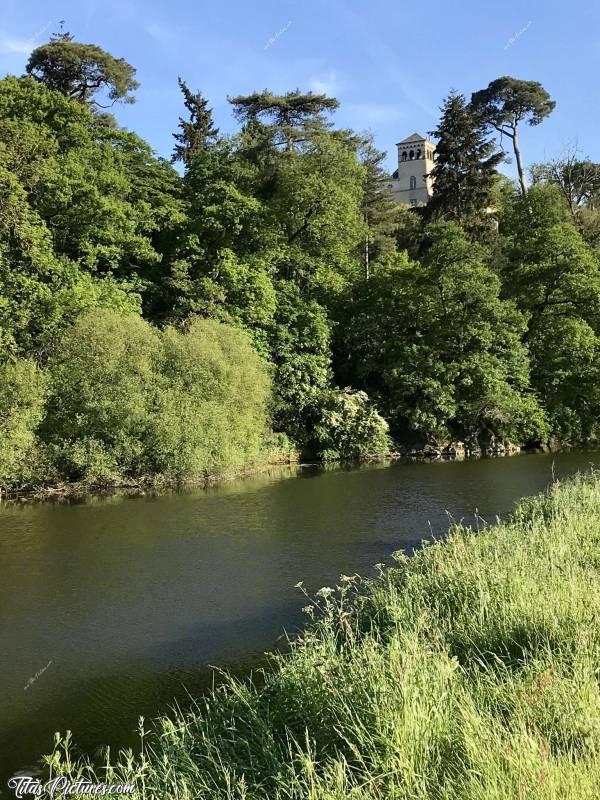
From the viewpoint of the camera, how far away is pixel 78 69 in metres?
37.3

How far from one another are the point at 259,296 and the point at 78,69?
17493 mm

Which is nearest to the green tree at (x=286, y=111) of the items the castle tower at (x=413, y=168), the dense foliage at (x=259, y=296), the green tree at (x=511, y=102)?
the dense foliage at (x=259, y=296)

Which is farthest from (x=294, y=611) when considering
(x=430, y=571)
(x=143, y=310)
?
(x=143, y=310)

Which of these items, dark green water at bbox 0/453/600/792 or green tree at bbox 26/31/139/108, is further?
green tree at bbox 26/31/139/108

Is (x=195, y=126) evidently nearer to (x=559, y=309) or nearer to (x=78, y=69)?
(x=78, y=69)

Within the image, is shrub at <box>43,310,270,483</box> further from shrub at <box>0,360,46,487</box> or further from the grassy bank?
the grassy bank

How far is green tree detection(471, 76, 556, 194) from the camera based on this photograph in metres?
45.3

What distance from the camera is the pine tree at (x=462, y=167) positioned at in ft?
144

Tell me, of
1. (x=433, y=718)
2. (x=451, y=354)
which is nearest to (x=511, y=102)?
(x=451, y=354)

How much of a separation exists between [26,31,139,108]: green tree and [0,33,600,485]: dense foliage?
11cm

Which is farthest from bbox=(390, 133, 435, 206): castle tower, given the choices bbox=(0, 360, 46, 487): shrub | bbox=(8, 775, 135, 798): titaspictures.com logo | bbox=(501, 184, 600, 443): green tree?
bbox=(8, 775, 135, 798): titaspictures.com logo

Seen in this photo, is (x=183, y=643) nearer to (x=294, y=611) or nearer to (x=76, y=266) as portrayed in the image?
(x=294, y=611)

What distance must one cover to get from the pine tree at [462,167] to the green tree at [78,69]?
20.8m

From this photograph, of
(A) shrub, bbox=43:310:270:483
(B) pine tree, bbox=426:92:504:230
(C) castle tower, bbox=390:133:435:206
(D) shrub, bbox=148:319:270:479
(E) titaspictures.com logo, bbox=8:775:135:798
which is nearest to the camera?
(E) titaspictures.com logo, bbox=8:775:135:798
